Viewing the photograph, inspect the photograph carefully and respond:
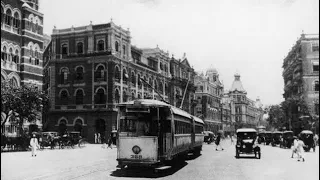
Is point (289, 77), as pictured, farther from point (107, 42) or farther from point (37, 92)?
point (37, 92)

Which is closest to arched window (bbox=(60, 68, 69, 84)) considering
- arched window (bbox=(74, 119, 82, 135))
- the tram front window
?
arched window (bbox=(74, 119, 82, 135))

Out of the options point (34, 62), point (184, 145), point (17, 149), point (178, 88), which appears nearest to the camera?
point (184, 145)

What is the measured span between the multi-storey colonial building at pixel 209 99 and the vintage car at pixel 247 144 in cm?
5998

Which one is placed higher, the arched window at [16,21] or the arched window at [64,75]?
the arched window at [16,21]

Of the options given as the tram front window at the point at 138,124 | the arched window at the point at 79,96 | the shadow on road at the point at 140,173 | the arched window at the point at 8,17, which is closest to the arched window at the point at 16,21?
the arched window at the point at 8,17

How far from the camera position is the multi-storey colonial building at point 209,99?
92812 millimetres

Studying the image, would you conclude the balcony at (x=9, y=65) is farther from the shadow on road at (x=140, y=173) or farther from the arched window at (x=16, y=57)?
the shadow on road at (x=140, y=173)

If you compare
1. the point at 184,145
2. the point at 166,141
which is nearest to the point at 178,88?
the point at 184,145

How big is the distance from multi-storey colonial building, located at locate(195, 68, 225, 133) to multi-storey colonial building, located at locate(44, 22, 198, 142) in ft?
132

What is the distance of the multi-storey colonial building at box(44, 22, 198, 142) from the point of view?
48.6 metres

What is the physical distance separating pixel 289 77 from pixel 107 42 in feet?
98.0

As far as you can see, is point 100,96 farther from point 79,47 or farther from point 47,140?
point 47,140

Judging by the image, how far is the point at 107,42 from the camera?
49.4m

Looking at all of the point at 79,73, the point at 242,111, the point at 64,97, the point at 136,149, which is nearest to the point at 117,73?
the point at 79,73
